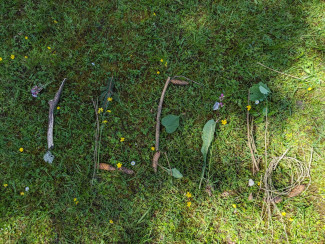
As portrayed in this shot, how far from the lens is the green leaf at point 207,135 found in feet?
8.70

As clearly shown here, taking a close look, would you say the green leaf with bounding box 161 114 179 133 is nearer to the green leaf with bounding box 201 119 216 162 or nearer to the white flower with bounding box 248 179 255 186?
the green leaf with bounding box 201 119 216 162

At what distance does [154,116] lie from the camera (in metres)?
2.79

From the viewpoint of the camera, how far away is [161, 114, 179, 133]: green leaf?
2699 millimetres

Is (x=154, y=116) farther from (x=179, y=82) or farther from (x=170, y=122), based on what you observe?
(x=179, y=82)

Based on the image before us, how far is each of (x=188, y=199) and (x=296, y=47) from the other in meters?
2.45

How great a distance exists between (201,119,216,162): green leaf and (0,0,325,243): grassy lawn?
79 mm

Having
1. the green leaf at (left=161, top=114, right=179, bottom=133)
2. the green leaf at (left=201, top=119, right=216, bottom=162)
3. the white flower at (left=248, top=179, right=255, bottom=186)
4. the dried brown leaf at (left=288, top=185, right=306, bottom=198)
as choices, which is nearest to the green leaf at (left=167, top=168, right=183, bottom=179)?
the green leaf at (left=201, top=119, right=216, bottom=162)

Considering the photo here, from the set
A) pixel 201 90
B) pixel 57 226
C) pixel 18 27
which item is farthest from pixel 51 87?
pixel 201 90

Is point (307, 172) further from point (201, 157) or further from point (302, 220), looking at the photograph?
point (201, 157)

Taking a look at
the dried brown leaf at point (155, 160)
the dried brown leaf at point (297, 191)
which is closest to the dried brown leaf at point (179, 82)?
the dried brown leaf at point (155, 160)

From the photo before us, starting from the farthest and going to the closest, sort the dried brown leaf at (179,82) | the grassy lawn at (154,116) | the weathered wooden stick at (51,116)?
the dried brown leaf at (179,82)
the weathered wooden stick at (51,116)
the grassy lawn at (154,116)

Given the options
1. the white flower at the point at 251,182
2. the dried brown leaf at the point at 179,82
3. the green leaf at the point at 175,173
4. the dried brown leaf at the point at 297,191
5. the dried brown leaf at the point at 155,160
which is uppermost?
the dried brown leaf at the point at 179,82

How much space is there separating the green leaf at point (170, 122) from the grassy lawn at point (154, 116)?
8 cm

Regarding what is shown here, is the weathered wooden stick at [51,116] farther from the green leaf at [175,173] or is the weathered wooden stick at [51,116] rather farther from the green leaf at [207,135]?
the green leaf at [207,135]
